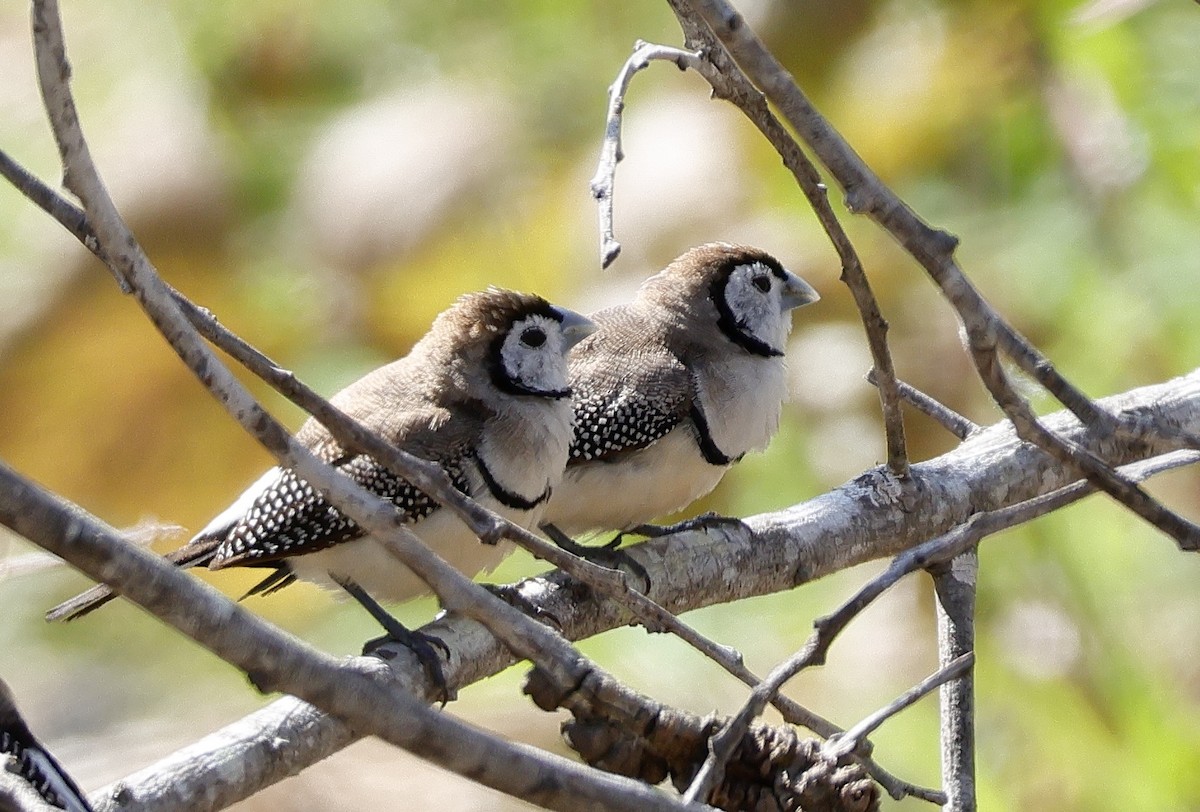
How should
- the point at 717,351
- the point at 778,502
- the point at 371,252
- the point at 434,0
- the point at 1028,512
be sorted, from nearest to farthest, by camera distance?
the point at 1028,512 → the point at 717,351 → the point at 778,502 → the point at 371,252 → the point at 434,0

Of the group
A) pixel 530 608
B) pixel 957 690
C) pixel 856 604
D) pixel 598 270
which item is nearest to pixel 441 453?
pixel 530 608

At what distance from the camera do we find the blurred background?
413 cm

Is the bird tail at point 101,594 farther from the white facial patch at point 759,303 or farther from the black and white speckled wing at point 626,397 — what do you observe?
the white facial patch at point 759,303

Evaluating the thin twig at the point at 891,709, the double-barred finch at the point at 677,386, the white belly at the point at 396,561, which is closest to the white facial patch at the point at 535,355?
the double-barred finch at the point at 677,386

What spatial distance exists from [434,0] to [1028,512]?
485 centimetres

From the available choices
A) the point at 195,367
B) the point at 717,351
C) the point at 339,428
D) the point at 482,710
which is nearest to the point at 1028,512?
the point at 339,428

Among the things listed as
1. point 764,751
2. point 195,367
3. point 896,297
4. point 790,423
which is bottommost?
point 195,367

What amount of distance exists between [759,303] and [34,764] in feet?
Result: 6.41

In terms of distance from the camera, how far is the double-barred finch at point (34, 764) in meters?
1.67

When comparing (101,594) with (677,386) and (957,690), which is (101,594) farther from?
(957,690)

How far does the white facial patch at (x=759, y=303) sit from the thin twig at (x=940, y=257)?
1.40 meters

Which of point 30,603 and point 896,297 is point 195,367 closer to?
point 896,297

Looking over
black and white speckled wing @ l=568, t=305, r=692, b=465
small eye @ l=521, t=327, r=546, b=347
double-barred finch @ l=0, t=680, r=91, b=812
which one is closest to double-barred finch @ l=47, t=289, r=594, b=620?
small eye @ l=521, t=327, r=546, b=347

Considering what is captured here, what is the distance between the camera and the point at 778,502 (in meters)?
4.59
